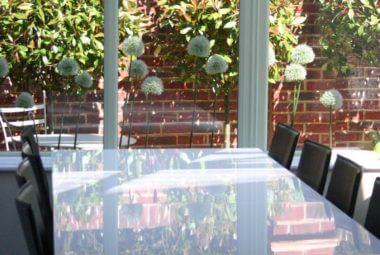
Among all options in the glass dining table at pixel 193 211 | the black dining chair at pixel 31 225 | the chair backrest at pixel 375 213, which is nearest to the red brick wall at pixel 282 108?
the glass dining table at pixel 193 211

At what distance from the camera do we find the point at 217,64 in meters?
5.02

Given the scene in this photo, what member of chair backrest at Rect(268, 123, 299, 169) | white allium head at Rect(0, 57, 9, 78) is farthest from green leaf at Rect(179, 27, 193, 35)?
chair backrest at Rect(268, 123, 299, 169)

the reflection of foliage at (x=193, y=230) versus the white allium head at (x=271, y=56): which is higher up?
the white allium head at (x=271, y=56)

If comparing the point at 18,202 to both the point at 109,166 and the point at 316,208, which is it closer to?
the point at 316,208

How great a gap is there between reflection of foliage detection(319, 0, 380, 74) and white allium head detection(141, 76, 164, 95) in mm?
1021

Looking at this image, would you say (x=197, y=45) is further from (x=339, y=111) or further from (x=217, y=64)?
(x=339, y=111)

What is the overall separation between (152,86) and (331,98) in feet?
3.61

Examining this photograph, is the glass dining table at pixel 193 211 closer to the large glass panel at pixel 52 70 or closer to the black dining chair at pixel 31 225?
the black dining chair at pixel 31 225

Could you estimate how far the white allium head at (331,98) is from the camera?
501cm

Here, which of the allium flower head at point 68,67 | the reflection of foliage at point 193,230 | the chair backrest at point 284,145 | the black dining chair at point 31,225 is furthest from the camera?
the allium flower head at point 68,67

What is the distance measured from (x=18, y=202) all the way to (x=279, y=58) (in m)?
3.33

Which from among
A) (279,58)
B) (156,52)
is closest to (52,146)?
(156,52)

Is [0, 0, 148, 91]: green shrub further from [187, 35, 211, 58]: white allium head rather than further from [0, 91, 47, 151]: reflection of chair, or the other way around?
[187, 35, 211, 58]: white allium head

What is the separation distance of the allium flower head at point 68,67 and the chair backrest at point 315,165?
→ 1.96 meters
